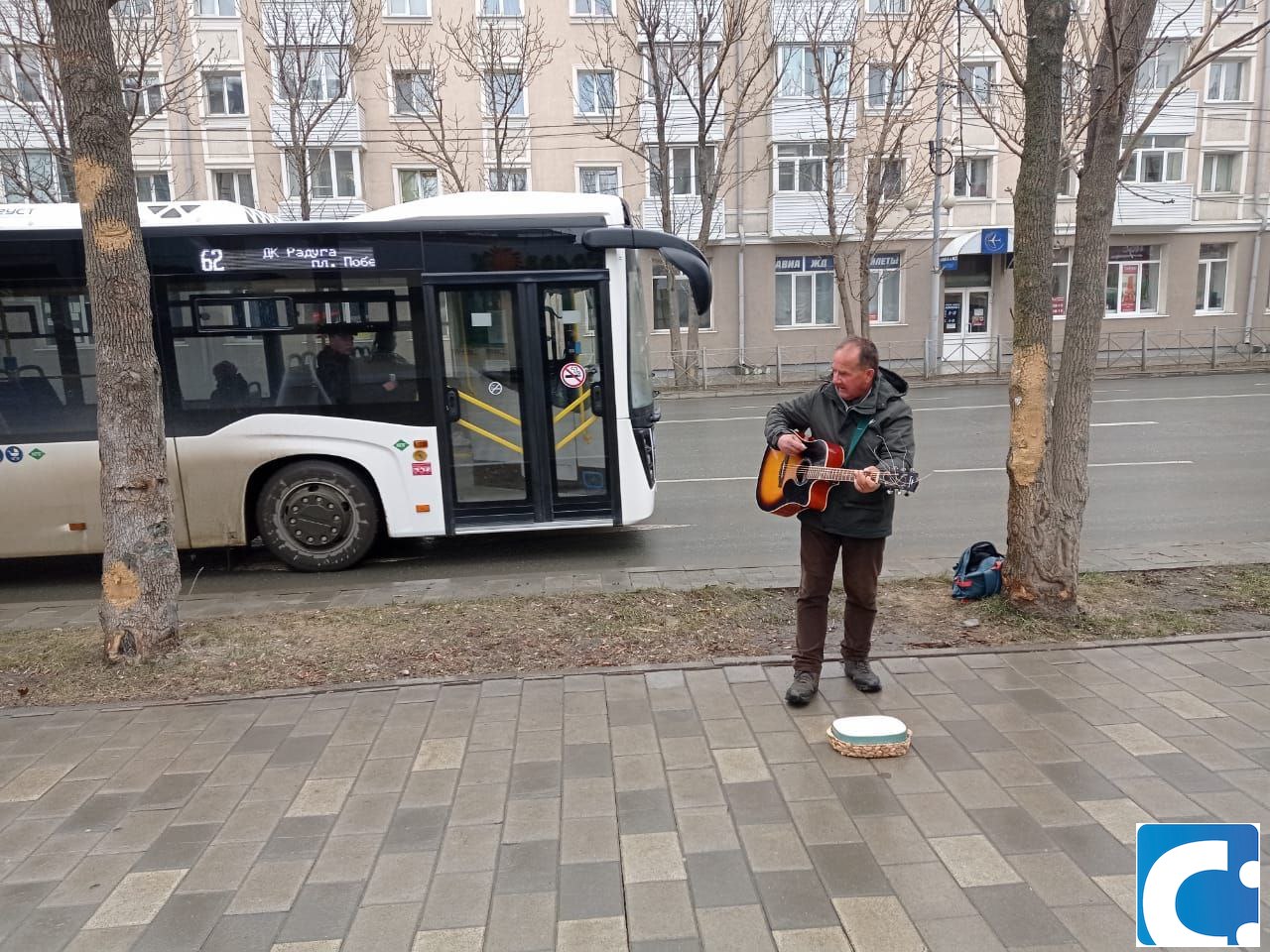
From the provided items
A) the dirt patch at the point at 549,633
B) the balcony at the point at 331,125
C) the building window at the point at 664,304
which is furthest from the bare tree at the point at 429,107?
the dirt patch at the point at 549,633

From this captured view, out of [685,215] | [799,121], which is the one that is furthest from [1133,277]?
[685,215]

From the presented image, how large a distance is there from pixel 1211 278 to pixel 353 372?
32209mm

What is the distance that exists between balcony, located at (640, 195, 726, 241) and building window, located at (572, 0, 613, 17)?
5.61 m

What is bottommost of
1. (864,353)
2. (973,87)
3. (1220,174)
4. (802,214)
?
(864,353)

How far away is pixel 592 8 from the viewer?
2700 centimetres

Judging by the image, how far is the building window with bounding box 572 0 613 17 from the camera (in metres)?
26.5

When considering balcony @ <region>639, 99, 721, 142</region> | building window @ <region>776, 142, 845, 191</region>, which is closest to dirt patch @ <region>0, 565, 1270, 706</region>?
building window @ <region>776, 142, 845, 191</region>

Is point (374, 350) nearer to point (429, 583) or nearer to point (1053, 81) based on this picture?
point (429, 583)

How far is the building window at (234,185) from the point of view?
2727 centimetres

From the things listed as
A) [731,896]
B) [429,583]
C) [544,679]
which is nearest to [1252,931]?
[731,896]

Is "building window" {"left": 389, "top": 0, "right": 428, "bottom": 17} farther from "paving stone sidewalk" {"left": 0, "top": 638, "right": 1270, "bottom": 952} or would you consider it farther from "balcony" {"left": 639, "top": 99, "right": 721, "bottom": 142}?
"paving stone sidewalk" {"left": 0, "top": 638, "right": 1270, "bottom": 952}

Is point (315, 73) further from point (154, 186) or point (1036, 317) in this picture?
point (1036, 317)

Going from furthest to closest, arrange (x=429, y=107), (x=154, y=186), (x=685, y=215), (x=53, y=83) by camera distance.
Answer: (x=685, y=215) → (x=154, y=186) → (x=429, y=107) → (x=53, y=83)

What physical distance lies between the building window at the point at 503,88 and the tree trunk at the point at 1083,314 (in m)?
20.9
